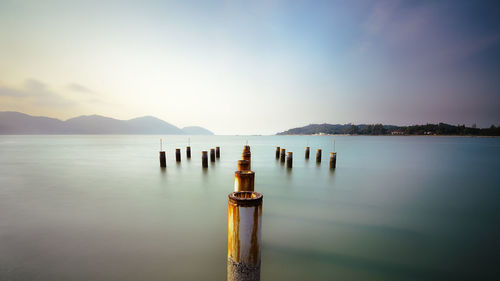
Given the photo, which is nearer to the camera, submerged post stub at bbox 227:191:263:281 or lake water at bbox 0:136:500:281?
submerged post stub at bbox 227:191:263:281

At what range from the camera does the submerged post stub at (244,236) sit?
290 cm

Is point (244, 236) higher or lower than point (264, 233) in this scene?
higher

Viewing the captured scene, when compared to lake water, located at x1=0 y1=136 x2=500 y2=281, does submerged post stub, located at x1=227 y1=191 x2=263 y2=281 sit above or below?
above

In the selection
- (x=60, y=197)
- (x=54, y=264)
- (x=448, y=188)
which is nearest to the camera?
(x=54, y=264)

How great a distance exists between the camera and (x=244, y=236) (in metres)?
2.95

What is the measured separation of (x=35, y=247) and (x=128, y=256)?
9.13 ft

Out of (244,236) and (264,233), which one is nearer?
→ (244,236)

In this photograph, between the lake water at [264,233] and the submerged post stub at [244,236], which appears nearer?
the submerged post stub at [244,236]

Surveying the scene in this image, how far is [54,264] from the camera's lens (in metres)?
4.91

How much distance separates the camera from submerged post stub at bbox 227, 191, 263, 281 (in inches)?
114

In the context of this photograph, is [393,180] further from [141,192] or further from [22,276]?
[22,276]

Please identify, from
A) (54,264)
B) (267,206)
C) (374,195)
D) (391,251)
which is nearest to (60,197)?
(54,264)

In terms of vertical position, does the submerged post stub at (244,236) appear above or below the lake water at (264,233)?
above

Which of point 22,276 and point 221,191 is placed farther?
point 221,191
